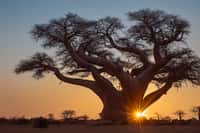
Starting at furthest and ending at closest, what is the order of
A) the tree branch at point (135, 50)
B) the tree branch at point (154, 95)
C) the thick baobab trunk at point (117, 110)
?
1. the tree branch at point (135, 50)
2. the tree branch at point (154, 95)
3. the thick baobab trunk at point (117, 110)

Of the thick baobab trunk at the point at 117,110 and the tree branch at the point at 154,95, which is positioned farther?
the tree branch at the point at 154,95

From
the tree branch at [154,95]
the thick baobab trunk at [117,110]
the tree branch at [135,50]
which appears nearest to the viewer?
the thick baobab trunk at [117,110]

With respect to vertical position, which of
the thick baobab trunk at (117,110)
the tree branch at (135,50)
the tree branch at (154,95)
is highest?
the tree branch at (135,50)

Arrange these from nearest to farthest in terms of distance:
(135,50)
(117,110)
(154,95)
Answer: (117,110) → (154,95) → (135,50)

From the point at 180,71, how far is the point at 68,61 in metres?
6.60

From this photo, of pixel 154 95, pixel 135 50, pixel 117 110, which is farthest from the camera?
pixel 135 50

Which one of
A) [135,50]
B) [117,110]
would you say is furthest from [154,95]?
[135,50]

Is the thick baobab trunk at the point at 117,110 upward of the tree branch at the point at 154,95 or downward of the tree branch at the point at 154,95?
downward

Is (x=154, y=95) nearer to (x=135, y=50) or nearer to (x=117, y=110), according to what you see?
(x=117, y=110)

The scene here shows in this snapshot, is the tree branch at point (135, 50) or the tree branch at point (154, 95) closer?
the tree branch at point (154, 95)

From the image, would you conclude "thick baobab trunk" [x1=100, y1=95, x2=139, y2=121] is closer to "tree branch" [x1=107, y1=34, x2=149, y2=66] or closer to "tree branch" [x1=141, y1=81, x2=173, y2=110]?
"tree branch" [x1=141, y1=81, x2=173, y2=110]

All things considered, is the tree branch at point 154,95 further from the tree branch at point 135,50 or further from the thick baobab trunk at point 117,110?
the tree branch at point 135,50

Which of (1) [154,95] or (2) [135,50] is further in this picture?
(2) [135,50]

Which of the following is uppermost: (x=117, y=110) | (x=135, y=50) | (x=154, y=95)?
(x=135, y=50)
